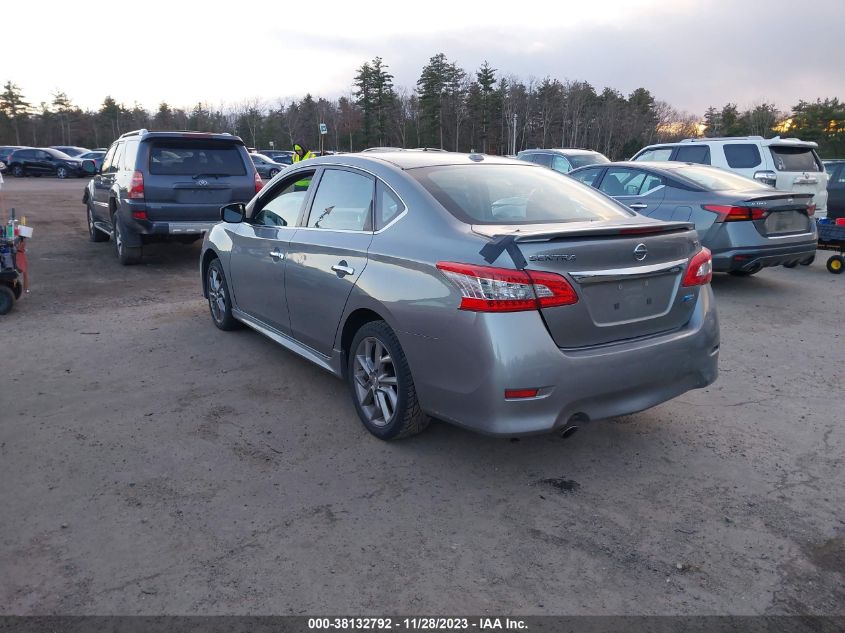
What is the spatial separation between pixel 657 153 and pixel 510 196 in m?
9.99

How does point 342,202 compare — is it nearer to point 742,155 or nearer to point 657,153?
point 742,155

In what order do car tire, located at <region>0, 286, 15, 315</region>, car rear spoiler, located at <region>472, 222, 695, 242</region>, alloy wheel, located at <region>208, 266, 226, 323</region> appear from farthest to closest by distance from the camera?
car tire, located at <region>0, 286, 15, 315</region>, alloy wheel, located at <region>208, 266, 226, 323</region>, car rear spoiler, located at <region>472, 222, 695, 242</region>

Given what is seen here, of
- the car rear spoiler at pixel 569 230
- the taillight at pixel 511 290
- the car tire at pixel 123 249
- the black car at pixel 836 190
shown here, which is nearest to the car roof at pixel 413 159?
the car rear spoiler at pixel 569 230

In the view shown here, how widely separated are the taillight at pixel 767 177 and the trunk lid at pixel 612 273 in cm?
830

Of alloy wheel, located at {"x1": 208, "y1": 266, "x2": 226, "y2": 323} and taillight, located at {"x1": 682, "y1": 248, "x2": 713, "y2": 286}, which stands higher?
taillight, located at {"x1": 682, "y1": 248, "x2": 713, "y2": 286}

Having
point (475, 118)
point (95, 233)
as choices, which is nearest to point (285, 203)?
point (95, 233)

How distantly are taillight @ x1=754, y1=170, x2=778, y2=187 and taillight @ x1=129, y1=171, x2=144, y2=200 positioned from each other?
956 centimetres

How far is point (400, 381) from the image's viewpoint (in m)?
3.77

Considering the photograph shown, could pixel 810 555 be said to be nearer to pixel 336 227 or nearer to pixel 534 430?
pixel 534 430

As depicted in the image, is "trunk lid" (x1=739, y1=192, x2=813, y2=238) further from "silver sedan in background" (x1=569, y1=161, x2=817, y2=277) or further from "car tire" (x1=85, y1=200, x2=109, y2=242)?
"car tire" (x1=85, y1=200, x2=109, y2=242)

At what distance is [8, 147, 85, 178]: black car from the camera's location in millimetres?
37594

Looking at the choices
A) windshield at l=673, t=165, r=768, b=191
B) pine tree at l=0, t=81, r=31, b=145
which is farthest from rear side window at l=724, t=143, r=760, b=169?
→ pine tree at l=0, t=81, r=31, b=145

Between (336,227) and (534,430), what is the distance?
202 centimetres

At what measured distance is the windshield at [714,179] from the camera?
835 centimetres
